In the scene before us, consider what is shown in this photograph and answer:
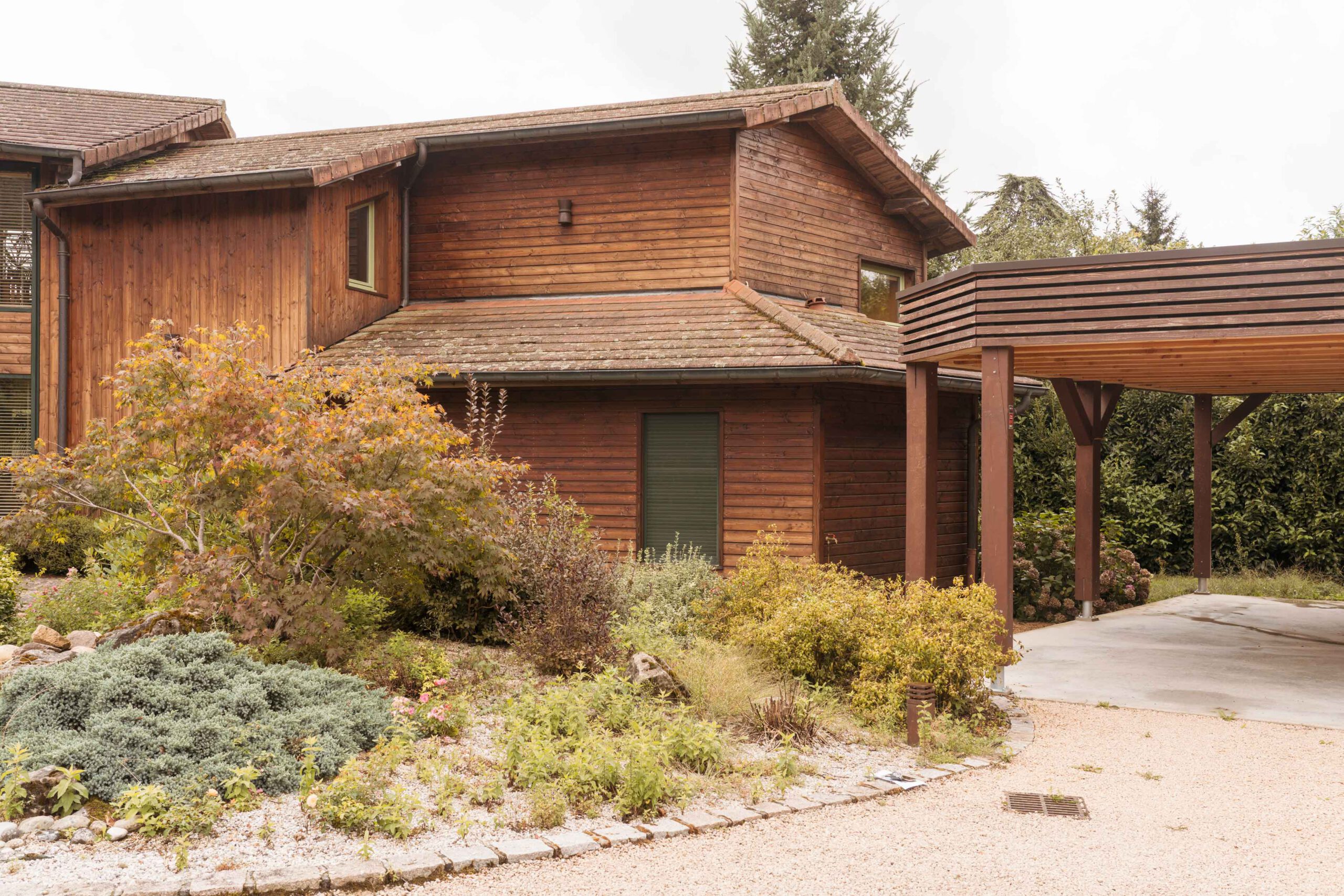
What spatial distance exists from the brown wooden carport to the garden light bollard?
1675 millimetres

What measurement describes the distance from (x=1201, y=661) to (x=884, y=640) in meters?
4.30

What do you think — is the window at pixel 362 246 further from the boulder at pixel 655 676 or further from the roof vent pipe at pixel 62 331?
the boulder at pixel 655 676

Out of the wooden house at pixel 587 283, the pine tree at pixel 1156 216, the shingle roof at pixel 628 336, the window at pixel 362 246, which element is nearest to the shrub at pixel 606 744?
the shingle roof at pixel 628 336

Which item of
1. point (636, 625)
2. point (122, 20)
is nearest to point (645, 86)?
point (122, 20)

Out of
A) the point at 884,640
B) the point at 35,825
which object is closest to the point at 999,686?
the point at 884,640

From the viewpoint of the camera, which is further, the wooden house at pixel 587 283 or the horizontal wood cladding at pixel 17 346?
the horizontal wood cladding at pixel 17 346

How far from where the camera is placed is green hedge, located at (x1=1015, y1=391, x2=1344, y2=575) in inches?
596

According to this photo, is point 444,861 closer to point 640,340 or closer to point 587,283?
point 640,340

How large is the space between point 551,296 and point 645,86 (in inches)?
1933

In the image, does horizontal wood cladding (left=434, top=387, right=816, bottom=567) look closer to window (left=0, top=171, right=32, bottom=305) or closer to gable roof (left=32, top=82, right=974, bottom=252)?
gable roof (left=32, top=82, right=974, bottom=252)

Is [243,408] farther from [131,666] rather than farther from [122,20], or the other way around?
[122,20]

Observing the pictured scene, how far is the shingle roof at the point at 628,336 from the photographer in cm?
1097

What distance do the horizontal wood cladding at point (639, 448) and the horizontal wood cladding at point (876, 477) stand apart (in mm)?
346

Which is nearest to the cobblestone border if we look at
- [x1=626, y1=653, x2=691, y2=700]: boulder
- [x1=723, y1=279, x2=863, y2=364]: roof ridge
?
[x1=626, y1=653, x2=691, y2=700]: boulder
